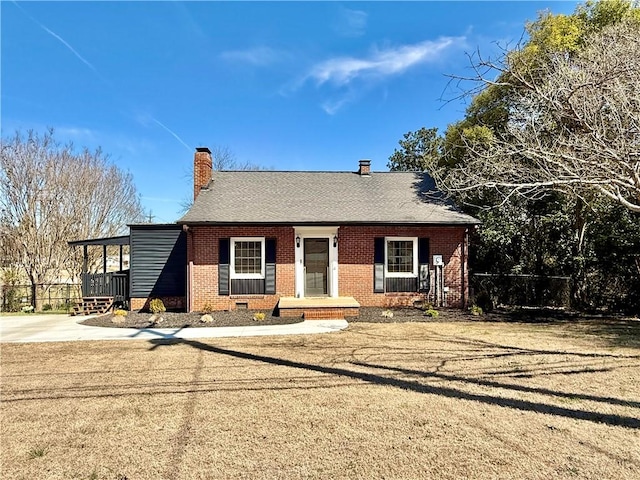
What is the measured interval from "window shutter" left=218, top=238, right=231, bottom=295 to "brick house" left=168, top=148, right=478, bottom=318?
3 cm

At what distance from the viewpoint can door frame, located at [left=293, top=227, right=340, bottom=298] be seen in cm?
1231

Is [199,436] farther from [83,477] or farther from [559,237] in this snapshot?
[559,237]

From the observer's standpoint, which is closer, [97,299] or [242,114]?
[97,299]

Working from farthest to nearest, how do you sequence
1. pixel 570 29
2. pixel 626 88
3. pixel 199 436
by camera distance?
pixel 570 29 → pixel 626 88 → pixel 199 436

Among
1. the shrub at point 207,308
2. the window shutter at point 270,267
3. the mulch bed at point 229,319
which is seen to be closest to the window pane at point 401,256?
the mulch bed at point 229,319

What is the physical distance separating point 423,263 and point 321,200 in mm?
4344

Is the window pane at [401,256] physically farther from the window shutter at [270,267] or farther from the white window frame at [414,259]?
the window shutter at [270,267]

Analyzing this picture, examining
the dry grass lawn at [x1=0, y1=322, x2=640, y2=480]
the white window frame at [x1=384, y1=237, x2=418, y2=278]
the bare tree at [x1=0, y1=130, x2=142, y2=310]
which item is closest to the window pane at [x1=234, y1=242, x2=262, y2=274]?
the white window frame at [x1=384, y1=237, x2=418, y2=278]

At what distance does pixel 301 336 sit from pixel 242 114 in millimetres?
13546

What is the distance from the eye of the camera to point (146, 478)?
2.90 meters

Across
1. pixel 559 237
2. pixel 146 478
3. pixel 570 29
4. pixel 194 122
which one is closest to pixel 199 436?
pixel 146 478

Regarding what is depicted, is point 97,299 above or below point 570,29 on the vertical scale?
below

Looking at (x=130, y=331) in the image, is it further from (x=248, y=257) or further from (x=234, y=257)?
(x=248, y=257)

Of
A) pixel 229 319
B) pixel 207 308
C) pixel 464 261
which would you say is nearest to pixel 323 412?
pixel 229 319
